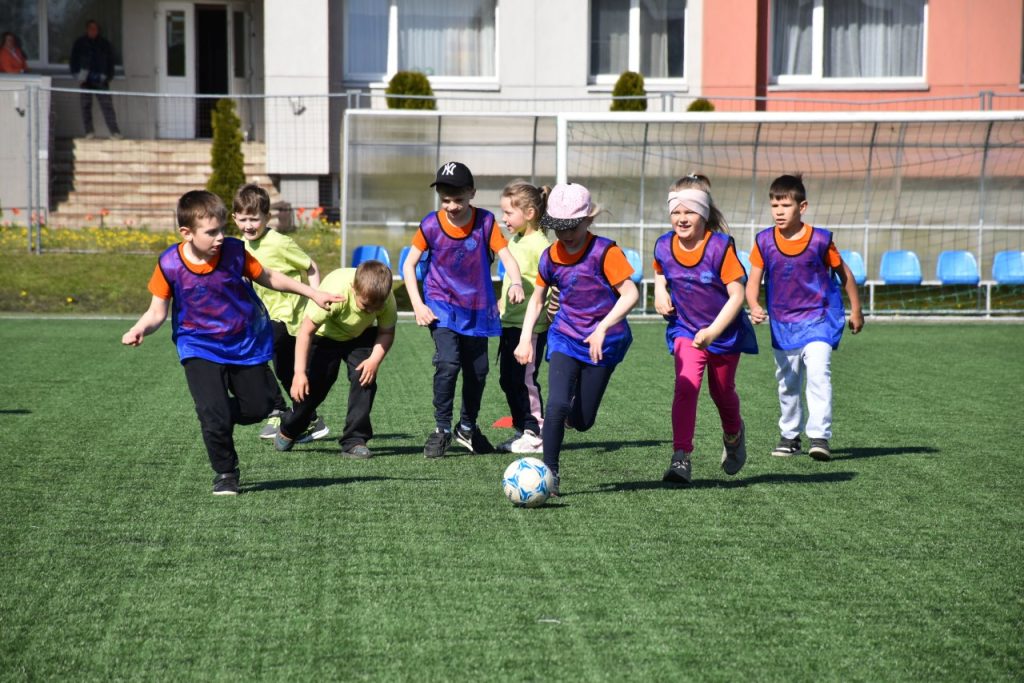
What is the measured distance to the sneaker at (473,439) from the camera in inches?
307

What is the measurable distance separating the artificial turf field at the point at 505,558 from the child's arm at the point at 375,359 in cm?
51

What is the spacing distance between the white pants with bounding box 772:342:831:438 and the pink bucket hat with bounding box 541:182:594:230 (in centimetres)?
205

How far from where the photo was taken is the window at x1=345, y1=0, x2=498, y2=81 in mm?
23375

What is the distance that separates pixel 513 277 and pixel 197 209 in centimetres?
201

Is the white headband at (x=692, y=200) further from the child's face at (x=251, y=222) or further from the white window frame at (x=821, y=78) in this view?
the white window frame at (x=821, y=78)

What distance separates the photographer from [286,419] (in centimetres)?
778

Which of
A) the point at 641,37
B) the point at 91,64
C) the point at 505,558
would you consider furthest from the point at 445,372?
the point at 91,64

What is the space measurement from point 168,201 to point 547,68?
6988mm

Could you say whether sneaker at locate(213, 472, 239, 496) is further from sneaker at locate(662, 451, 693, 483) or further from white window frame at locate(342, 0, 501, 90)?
white window frame at locate(342, 0, 501, 90)

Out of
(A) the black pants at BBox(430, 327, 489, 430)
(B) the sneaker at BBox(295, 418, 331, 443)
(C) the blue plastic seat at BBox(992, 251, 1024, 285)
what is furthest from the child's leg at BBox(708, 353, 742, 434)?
(C) the blue plastic seat at BBox(992, 251, 1024, 285)

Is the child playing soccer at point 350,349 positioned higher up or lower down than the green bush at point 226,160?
lower down

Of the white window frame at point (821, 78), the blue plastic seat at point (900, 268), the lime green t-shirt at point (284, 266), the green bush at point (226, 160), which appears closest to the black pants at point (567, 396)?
the lime green t-shirt at point (284, 266)

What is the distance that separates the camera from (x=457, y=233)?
7738 millimetres

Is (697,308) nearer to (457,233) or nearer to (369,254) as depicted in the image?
(457,233)
